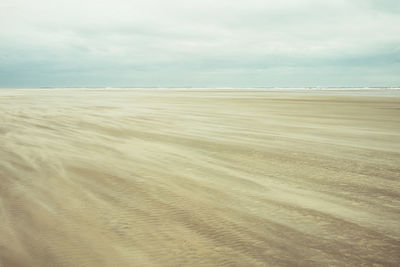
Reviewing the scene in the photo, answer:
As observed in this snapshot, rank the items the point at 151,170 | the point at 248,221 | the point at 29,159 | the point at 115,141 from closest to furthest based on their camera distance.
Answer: the point at 248,221 → the point at 151,170 → the point at 29,159 → the point at 115,141

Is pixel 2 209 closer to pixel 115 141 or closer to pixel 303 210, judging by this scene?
pixel 303 210

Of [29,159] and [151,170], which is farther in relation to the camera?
[29,159]

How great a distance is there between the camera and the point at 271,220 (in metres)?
2.28

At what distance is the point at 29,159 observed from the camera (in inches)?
163

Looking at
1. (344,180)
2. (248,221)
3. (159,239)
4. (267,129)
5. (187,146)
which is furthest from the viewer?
(267,129)

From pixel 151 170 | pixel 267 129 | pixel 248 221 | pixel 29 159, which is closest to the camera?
pixel 248 221

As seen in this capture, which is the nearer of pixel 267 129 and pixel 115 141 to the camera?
pixel 115 141

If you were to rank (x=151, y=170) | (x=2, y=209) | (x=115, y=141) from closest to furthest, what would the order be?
(x=2, y=209)
(x=151, y=170)
(x=115, y=141)

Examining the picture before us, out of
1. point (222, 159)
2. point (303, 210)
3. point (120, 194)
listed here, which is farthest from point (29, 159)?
point (303, 210)

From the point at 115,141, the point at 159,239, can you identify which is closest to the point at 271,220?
the point at 159,239

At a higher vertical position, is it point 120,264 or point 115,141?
point 115,141

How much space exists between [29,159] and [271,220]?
349 cm

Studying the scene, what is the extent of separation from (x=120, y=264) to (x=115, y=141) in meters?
4.11

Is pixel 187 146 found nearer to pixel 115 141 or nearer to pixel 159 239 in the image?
pixel 115 141
